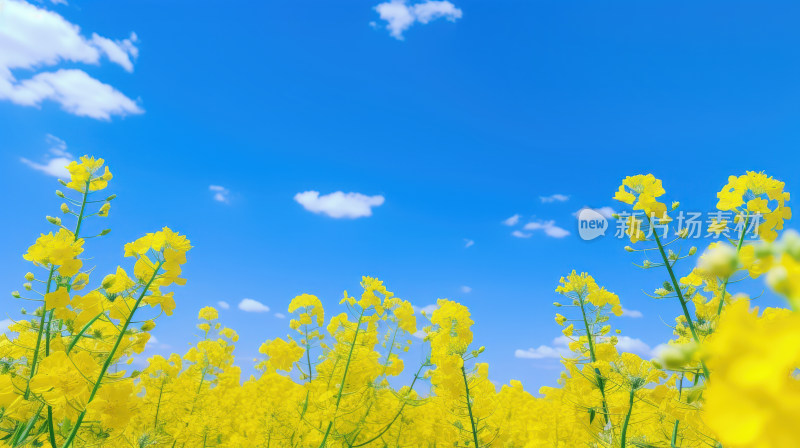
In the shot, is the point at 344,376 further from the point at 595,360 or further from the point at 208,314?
the point at 208,314

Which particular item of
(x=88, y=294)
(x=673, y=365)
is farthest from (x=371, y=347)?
(x=673, y=365)

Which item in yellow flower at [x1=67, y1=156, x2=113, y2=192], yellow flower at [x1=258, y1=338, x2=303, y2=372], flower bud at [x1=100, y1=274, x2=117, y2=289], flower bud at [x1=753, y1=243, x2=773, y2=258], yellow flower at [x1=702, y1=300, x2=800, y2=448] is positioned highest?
yellow flower at [x1=67, y1=156, x2=113, y2=192]

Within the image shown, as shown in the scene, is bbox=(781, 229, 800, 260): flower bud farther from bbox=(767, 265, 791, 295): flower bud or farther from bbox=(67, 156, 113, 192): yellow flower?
bbox=(67, 156, 113, 192): yellow flower

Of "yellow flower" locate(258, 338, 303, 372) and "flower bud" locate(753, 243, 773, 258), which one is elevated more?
"yellow flower" locate(258, 338, 303, 372)

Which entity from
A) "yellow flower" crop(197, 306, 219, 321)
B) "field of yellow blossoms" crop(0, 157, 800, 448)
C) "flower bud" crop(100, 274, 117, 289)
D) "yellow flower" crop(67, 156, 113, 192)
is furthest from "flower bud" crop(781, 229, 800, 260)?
"yellow flower" crop(197, 306, 219, 321)

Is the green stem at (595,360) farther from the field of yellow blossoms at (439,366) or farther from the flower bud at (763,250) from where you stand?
the flower bud at (763,250)

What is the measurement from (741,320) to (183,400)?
18.8 ft

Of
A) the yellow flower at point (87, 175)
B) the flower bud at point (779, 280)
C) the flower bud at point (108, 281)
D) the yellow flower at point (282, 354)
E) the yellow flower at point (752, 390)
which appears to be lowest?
the yellow flower at point (752, 390)

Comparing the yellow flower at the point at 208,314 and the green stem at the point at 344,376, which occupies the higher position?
the yellow flower at the point at 208,314

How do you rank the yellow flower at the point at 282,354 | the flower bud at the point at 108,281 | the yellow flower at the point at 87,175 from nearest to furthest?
the flower bud at the point at 108,281 < the yellow flower at the point at 87,175 < the yellow flower at the point at 282,354

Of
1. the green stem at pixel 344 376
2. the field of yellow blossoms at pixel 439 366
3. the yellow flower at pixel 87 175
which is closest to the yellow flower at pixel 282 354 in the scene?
the field of yellow blossoms at pixel 439 366

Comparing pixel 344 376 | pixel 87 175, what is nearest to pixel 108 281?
pixel 87 175

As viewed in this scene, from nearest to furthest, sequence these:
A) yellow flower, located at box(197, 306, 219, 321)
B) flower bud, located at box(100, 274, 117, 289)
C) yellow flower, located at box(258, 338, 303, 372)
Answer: flower bud, located at box(100, 274, 117, 289) → yellow flower, located at box(258, 338, 303, 372) → yellow flower, located at box(197, 306, 219, 321)

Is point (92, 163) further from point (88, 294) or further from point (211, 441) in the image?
point (211, 441)
